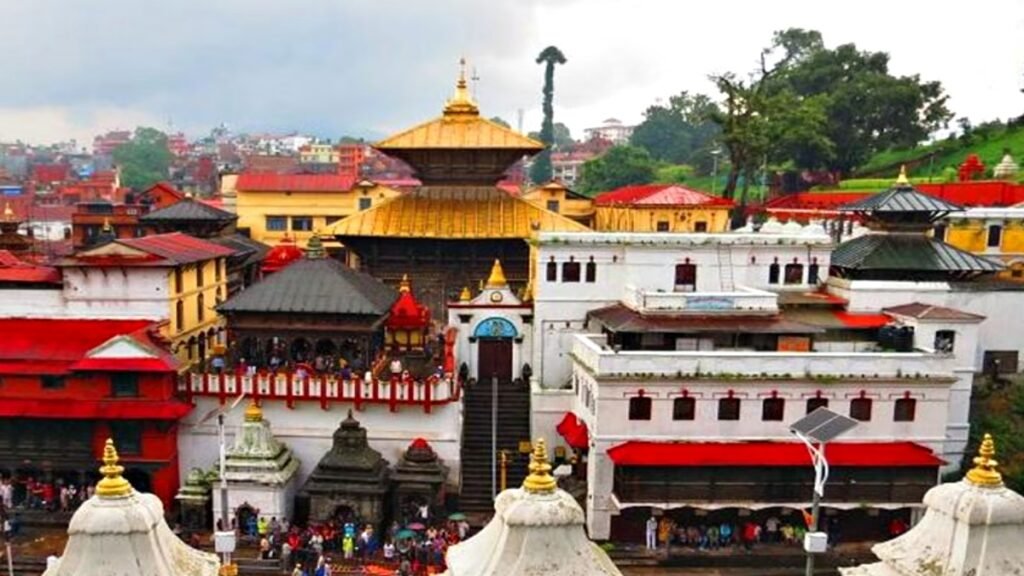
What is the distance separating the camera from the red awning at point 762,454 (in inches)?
1073

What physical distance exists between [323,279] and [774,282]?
16.0 m

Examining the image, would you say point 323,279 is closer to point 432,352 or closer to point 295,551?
point 432,352

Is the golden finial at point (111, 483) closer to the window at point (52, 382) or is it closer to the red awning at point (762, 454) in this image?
the red awning at point (762, 454)

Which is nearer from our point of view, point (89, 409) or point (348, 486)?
point (348, 486)

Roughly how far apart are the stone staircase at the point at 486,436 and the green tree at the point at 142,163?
121 meters

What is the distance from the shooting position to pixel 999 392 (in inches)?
1309

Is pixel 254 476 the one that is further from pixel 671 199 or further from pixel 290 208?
pixel 290 208

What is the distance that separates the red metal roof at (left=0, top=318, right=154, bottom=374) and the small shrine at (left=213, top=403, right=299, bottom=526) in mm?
4447

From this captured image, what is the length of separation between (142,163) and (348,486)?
15671 centimetres

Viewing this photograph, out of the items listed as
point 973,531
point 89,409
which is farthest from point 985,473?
point 89,409

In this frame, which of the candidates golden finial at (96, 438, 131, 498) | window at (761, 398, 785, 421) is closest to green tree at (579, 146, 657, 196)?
window at (761, 398, 785, 421)

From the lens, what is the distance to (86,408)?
1144 inches

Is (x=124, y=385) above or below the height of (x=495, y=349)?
below

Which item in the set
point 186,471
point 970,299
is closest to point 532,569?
point 186,471
